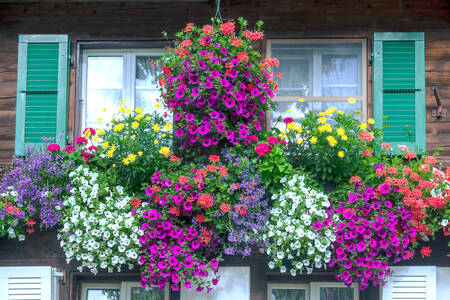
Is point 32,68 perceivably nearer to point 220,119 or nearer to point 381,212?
point 220,119

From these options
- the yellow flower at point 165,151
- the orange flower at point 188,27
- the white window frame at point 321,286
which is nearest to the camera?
the yellow flower at point 165,151

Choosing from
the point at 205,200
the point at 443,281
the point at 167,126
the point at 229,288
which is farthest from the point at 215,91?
the point at 443,281

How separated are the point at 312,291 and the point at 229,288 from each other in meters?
→ 0.79

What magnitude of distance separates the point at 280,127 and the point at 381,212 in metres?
1.35

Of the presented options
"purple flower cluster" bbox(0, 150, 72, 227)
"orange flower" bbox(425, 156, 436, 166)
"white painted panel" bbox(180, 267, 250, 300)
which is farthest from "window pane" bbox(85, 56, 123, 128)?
"orange flower" bbox(425, 156, 436, 166)

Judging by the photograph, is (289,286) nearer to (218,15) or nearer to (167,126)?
(167,126)

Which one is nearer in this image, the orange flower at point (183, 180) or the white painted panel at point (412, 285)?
the orange flower at point (183, 180)

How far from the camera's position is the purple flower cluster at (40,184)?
6199 mm

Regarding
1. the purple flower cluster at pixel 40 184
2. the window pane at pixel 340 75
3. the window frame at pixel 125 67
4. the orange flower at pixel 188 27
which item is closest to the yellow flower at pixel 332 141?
the window pane at pixel 340 75

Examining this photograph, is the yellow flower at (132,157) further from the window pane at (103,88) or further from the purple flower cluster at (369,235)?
the purple flower cluster at (369,235)

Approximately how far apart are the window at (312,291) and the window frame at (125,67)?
2.11 m

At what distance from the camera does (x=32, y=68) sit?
22.3ft

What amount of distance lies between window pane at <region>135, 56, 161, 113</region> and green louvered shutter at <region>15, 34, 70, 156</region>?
0.66 m

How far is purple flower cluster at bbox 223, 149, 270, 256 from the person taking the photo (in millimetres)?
5996
